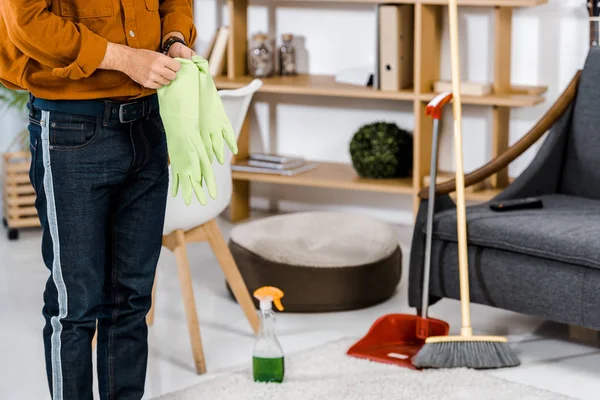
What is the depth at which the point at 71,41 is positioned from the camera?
1833 millimetres

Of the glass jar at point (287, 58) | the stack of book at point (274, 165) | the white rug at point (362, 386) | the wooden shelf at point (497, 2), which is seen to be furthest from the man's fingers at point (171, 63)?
the glass jar at point (287, 58)

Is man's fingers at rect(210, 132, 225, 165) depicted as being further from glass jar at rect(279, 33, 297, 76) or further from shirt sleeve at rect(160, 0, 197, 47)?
glass jar at rect(279, 33, 297, 76)

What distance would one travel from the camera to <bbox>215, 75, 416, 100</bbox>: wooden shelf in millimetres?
4059

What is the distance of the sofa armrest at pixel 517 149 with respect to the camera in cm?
299

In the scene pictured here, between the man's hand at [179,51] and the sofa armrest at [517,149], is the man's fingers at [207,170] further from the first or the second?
the sofa armrest at [517,149]

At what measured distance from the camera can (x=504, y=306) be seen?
2799mm

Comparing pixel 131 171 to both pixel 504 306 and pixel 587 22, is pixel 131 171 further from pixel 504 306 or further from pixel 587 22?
pixel 587 22

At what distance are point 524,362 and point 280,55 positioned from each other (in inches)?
85.0

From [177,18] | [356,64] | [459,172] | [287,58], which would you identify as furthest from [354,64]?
[177,18]

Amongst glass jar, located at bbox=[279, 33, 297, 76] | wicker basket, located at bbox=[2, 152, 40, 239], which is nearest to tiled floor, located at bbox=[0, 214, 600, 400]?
wicker basket, located at bbox=[2, 152, 40, 239]

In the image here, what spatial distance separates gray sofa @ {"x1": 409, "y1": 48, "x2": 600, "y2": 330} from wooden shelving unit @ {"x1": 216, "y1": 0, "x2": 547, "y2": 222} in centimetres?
64

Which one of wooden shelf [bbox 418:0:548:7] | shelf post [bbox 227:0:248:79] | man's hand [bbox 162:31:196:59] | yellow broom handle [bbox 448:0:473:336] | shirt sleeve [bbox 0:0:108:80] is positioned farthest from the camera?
shelf post [bbox 227:0:248:79]

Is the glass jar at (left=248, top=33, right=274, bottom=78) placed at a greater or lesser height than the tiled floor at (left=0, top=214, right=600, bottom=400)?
greater

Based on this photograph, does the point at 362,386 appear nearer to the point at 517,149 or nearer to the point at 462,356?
the point at 462,356
